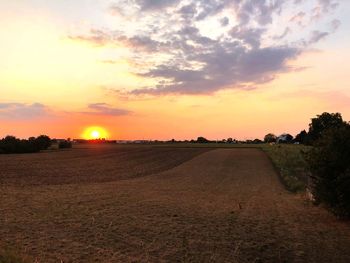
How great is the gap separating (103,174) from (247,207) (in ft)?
61.8

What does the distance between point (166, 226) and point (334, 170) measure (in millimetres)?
6586

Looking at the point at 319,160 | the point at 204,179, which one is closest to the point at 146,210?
the point at 319,160

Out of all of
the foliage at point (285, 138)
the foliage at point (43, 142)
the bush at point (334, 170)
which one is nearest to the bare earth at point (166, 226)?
the bush at point (334, 170)

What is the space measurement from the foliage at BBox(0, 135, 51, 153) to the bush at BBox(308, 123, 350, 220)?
55182 mm

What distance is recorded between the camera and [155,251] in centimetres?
1196

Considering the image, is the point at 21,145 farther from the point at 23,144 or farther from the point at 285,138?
the point at 285,138

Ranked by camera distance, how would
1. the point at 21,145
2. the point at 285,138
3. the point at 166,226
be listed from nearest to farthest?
the point at 166,226 < the point at 21,145 < the point at 285,138

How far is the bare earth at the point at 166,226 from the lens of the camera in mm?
11836

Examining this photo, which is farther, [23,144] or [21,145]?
[23,144]

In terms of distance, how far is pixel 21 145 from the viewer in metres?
67.7

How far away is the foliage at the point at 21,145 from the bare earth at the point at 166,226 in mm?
41355

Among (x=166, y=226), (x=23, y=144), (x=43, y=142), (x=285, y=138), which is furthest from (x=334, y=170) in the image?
(x=285, y=138)

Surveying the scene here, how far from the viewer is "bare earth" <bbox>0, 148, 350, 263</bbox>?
11.8 m

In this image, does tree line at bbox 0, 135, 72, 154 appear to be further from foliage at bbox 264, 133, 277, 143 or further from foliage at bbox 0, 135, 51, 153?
foliage at bbox 264, 133, 277, 143
